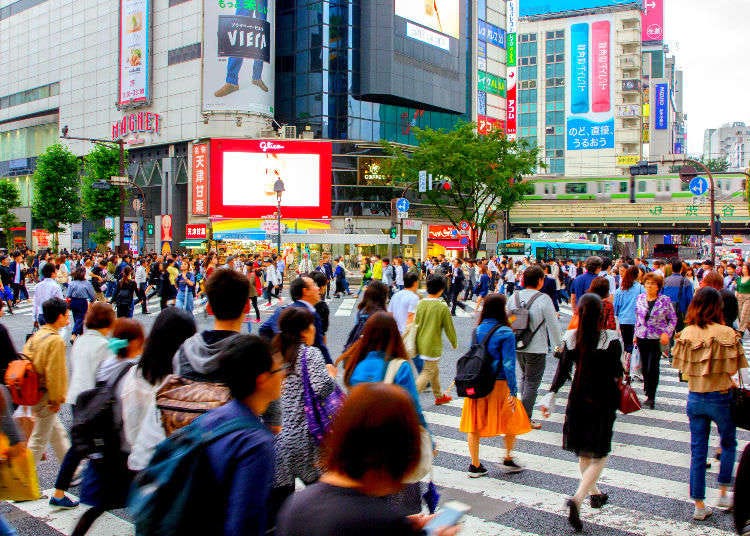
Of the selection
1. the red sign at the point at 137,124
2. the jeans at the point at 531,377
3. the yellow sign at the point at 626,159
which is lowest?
the jeans at the point at 531,377

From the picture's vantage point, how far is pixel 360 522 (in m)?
2.00

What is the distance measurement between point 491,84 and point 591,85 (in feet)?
80.5

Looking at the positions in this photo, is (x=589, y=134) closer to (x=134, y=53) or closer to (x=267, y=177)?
(x=267, y=177)

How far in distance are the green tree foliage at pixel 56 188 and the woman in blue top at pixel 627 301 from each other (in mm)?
49982

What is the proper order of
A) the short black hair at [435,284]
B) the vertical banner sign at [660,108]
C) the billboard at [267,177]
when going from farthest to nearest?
the vertical banner sign at [660,108] < the billboard at [267,177] < the short black hair at [435,284]

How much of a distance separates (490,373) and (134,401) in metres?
3.14

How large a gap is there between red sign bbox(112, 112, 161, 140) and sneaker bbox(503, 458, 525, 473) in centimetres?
5039

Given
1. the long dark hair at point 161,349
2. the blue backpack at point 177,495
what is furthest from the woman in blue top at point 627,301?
the blue backpack at point 177,495

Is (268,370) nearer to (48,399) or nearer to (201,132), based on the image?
(48,399)

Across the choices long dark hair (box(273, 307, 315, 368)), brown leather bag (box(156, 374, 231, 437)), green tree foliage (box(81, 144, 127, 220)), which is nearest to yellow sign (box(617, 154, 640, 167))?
green tree foliage (box(81, 144, 127, 220))

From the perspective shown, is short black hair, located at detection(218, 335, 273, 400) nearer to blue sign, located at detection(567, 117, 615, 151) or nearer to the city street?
the city street

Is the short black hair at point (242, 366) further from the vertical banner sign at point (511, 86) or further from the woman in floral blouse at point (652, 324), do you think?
the vertical banner sign at point (511, 86)

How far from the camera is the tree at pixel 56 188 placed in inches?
2062

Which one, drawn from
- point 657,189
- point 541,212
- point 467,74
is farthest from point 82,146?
point 657,189
